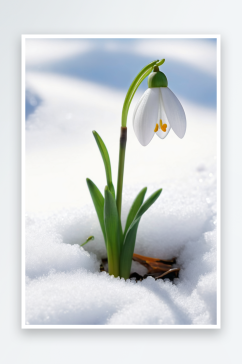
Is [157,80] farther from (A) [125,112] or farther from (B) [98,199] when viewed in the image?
(B) [98,199]

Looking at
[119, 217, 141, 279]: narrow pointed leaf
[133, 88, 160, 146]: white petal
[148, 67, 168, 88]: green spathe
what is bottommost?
[119, 217, 141, 279]: narrow pointed leaf

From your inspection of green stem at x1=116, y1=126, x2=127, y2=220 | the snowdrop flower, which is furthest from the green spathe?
green stem at x1=116, y1=126, x2=127, y2=220

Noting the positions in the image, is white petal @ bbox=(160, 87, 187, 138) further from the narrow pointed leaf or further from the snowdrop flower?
the narrow pointed leaf

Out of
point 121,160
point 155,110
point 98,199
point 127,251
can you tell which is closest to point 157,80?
point 155,110

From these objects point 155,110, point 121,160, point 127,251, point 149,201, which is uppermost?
point 155,110

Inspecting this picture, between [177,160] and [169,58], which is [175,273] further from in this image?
[169,58]

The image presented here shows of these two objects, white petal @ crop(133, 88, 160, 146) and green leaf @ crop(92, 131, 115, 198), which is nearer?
white petal @ crop(133, 88, 160, 146)
